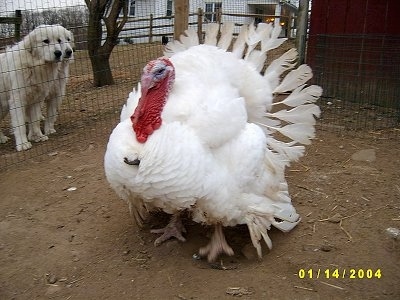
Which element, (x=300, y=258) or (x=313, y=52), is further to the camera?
(x=313, y=52)

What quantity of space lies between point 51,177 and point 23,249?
55.6 inches

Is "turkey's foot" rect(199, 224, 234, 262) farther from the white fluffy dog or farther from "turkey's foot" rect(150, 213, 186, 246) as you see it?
the white fluffy dog

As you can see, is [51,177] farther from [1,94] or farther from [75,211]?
[1,94]

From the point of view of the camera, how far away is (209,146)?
2803 millimetres

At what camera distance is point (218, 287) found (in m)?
2.81

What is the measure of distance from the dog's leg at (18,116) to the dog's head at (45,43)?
56 centimetres

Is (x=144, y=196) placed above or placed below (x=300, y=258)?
above

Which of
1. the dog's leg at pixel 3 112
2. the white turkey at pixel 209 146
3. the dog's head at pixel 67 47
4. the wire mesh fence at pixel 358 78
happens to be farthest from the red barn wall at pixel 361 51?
the dog's leg at pixel 3 112

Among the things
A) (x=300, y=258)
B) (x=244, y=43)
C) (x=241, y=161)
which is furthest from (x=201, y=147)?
(x=244, y=43)

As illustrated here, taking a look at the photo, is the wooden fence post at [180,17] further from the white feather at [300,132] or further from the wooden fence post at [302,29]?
the wooden fence post at [302,29]

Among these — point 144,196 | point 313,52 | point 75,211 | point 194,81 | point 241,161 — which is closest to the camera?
point 144,196

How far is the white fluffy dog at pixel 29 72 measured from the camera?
5582 millimetres

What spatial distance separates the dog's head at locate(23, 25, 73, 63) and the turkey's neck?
3331mm

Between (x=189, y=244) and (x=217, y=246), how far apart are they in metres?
0.31
